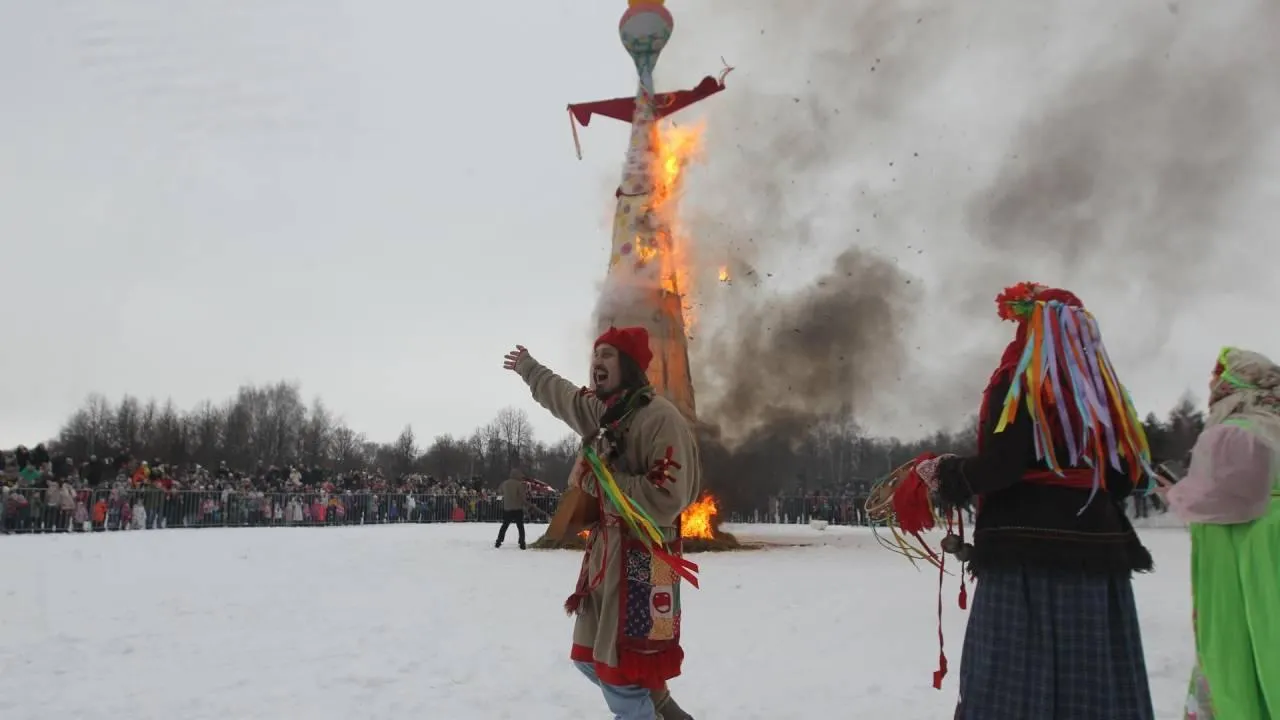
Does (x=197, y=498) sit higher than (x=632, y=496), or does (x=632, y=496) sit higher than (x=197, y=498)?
(x=632, y=496)

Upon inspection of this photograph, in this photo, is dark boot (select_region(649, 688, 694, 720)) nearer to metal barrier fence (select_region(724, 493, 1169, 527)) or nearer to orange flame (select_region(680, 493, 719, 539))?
orange flame (select_region(680, 493, 719, 539))

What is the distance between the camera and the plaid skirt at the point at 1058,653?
3.15 m

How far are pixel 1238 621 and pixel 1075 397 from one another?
56.3 inches

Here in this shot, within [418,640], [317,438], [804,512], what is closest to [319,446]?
[317,438]

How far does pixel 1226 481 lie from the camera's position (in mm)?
3777

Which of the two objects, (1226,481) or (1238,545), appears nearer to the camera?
(1226,481)

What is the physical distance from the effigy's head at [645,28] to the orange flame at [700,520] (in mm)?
8726

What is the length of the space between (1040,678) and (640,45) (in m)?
14.8

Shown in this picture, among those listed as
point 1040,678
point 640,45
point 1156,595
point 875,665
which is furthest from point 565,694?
point 640,45

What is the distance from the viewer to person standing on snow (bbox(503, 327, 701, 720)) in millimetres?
3846

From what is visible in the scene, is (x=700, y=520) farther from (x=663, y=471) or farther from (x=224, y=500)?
(x=663, y=471)

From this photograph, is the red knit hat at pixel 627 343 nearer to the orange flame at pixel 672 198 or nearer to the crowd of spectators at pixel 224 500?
the crowd of spectators at pixel 224 500

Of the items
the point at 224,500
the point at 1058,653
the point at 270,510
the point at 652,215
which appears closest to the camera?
the point at 1058,653

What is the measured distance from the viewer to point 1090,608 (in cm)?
318
